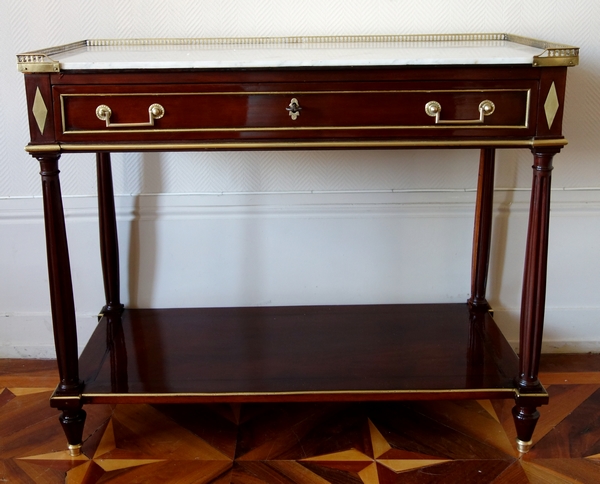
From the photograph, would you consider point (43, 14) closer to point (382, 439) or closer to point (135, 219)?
point (135, 219)

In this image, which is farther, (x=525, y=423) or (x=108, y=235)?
(x=108, y=235)

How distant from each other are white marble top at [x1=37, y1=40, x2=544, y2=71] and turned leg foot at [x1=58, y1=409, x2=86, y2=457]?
663mm

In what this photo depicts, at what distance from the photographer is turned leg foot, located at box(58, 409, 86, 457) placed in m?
1.32

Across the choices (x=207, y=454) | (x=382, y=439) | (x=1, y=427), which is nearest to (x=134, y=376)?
(x=207, y=454)

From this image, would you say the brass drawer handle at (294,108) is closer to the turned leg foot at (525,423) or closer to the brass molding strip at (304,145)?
the brass molding strip at (304,145)

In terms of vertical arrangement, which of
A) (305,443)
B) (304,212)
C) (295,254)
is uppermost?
(304,212)

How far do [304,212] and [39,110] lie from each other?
2.23 ft

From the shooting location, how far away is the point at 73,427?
52.3 inches

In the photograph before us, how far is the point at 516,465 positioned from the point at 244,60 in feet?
2.98

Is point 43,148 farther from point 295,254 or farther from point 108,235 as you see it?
point 295,254

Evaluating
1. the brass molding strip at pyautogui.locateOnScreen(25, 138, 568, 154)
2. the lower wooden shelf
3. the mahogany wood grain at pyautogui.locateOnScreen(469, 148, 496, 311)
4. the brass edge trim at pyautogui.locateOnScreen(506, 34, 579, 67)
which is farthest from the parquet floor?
the brass edge trim at pyautogui.locateOnScreen(506, 34, 579, 67)

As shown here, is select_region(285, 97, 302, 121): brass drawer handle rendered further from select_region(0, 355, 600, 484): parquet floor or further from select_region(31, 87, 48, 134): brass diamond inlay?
select_region(0, 355, 600, 484): parquet floor

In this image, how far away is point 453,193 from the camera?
1607mm

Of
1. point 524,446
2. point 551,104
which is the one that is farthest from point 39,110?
point 524,446
